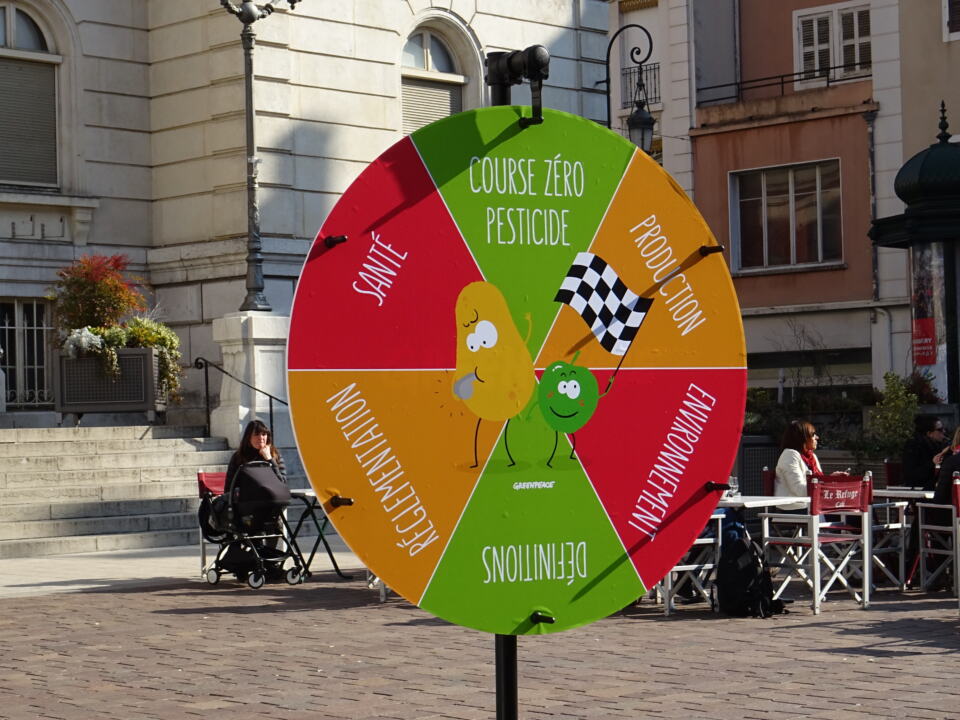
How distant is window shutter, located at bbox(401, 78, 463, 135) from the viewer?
2644cm

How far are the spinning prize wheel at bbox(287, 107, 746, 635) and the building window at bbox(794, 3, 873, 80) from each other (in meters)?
31.3

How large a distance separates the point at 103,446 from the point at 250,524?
7099 mm

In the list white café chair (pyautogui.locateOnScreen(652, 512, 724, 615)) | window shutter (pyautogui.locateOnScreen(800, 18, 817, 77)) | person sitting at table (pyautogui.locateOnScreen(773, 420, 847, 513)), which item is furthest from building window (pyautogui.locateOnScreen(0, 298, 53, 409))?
window shutter (pyautogui.locateOnScreen(800, 18, 817, 77))

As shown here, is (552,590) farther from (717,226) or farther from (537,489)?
(717,226)

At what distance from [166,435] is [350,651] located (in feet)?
40.0

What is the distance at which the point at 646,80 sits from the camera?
39406mm

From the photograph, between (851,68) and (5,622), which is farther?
(851,68)

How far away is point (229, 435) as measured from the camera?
21938 mm

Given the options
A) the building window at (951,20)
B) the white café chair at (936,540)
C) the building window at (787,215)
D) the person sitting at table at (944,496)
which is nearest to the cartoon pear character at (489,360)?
the white café chair at (936,540)

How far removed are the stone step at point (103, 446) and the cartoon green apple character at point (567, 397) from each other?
1777cm

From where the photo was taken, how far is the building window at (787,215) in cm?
3212

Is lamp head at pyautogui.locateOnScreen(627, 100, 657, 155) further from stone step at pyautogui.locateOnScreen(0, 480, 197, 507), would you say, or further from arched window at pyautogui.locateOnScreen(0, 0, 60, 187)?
arched window at pyautogui.locateOnScreen(0, 0, 60, 187)

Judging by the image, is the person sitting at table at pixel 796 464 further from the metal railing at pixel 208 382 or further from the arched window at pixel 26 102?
the arched window at pixel 26 102

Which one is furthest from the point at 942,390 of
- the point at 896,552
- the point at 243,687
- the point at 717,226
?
the point at 243,687
